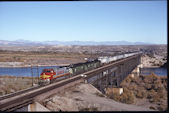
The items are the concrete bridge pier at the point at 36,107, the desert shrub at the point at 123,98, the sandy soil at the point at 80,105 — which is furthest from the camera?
the desert shrub at the point at 123,98

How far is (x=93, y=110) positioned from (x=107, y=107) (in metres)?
1.21

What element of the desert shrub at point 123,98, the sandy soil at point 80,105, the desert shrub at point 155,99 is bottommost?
the desert shrub at point 155,99

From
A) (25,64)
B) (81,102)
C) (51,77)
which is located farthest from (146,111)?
(25,64)

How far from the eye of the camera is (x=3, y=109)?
1468 cm

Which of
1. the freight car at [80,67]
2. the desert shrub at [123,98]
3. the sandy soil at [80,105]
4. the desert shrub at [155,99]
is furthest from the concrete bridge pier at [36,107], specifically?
the desert shrub at [155,99]

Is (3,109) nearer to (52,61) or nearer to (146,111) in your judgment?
(146,111)

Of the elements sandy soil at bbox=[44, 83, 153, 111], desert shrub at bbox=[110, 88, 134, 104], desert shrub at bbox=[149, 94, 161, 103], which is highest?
sandy soil at bbox=[44, 83, 153, 111]

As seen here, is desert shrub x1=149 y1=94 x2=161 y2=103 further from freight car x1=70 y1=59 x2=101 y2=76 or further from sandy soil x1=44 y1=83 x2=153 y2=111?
sandy soil x1=44 y1=83 x2=153 y2=111

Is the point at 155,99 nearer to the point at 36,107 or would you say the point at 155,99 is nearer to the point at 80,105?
the point at 80,105

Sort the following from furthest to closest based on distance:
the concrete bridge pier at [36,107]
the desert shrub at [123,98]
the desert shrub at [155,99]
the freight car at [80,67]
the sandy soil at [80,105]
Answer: the desert shrub at [155,99], the freight car at [80,67], the desert shrub at [123,98], the sandy soil at [80,105], the concrete bridge pier at [36,107]

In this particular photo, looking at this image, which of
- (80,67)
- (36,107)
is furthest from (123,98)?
(36,107)

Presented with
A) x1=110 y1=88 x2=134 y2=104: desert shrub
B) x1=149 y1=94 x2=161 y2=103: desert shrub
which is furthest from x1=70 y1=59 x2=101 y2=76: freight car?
x1=149 y1=94 x2=161 y2=103: desert shrub

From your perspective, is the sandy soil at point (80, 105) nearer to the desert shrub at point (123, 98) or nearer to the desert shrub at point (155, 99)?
the desert shrub at point (123, 98)

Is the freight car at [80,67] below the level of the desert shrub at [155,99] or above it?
above
